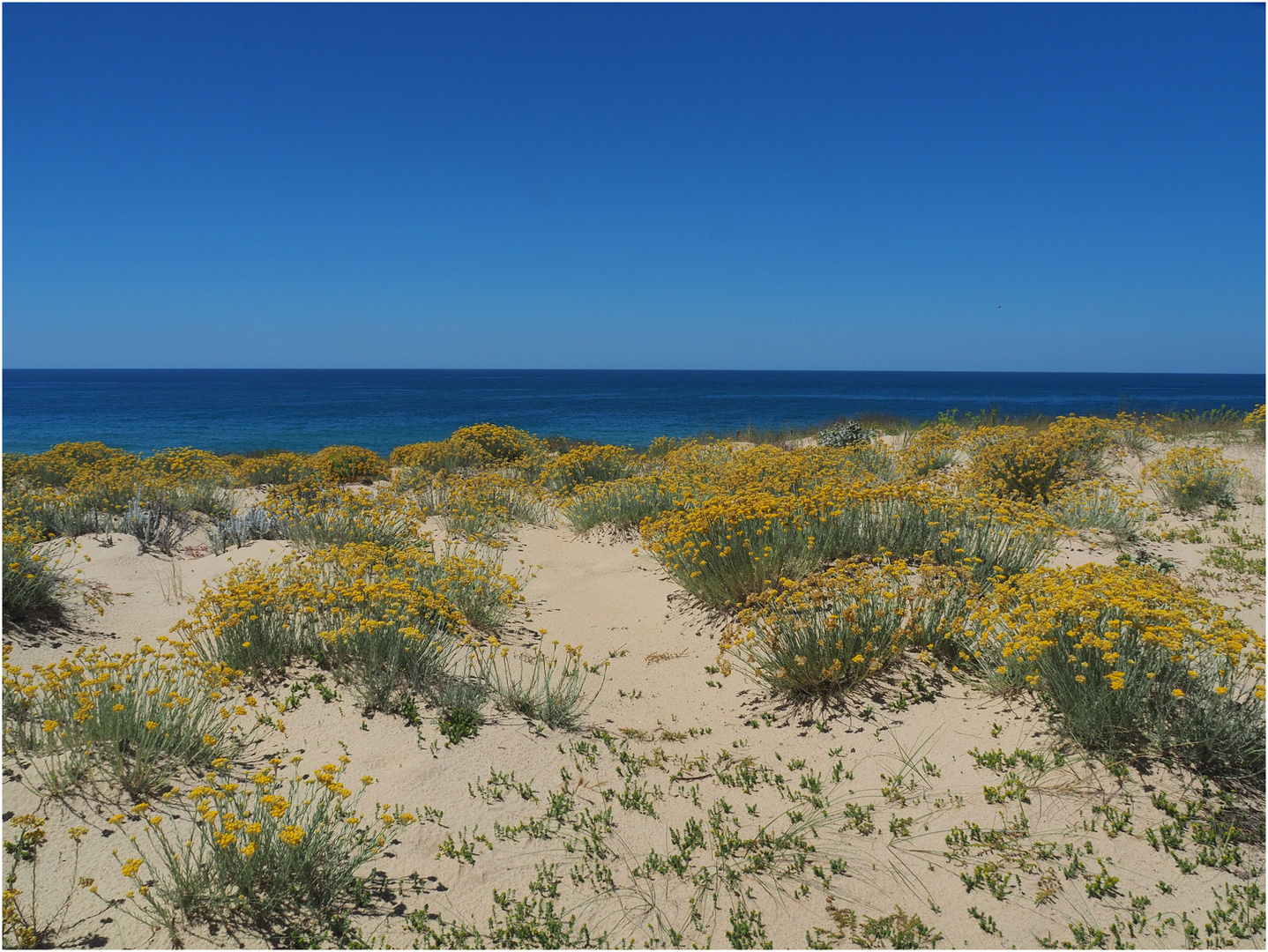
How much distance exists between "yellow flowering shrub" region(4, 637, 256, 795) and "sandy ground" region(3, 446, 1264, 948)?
0.15 metres

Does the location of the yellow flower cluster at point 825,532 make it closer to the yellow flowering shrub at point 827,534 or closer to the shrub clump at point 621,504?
the yellow flowering shrub at point 827,534

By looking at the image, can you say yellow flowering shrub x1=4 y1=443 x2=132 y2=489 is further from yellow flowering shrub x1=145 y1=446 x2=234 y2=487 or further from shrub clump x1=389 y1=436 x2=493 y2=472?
shrub clump x1=389 y1=436 x2=493 y2=472

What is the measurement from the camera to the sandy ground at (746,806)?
118 inches

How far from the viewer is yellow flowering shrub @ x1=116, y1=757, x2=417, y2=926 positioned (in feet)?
9.33

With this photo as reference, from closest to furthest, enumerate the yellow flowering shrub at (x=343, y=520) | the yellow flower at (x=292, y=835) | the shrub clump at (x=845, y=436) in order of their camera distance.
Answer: the yellow flower at (x=292, y=835)
the yellow flowering shrub at (x=343, y=520)
the shrub clump at (x=845, y=436)

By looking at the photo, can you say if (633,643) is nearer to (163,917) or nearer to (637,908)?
(637,908)

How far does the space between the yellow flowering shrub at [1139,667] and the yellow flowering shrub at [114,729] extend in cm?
476

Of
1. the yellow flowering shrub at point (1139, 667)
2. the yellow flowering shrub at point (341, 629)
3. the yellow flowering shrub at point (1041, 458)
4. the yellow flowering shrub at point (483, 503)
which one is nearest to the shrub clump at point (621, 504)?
the yellow flowering shrub at point (483, 503)

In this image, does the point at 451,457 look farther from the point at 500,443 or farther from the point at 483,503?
the point at 483,503

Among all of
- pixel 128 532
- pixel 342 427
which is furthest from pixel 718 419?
pixel 128 532

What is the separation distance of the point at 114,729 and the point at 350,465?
10.7 m

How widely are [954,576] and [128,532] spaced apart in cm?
941

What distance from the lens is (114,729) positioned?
3.58 metres

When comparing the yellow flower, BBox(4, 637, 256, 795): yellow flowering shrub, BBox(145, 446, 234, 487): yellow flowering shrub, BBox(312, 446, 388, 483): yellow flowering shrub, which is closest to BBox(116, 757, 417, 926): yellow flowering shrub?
the yellow flower
